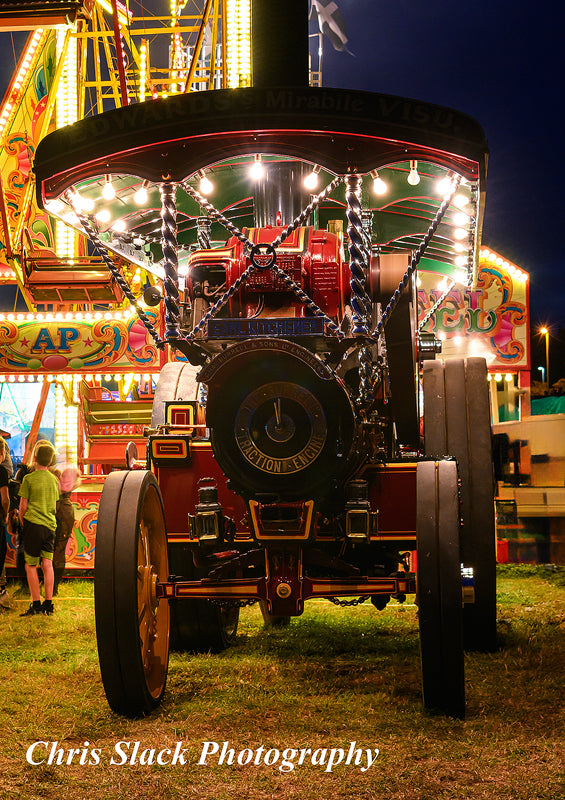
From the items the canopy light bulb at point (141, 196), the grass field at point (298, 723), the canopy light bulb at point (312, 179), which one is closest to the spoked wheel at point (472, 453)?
the grass field at point (298, 723)

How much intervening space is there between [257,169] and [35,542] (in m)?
4.11

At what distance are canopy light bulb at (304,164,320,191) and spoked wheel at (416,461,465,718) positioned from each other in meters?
1.87

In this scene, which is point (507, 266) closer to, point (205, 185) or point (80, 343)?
point (80, 343)

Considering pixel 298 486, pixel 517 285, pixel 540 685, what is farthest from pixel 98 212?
pixel 517 285

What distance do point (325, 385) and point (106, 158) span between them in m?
1.61

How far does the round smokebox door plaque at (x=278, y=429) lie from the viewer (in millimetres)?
3822

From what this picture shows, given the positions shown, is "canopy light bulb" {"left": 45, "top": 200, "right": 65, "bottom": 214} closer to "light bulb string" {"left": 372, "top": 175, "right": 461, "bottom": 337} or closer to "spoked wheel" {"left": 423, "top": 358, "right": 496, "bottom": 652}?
"light bulb string" {"left": 372, "top": 175, "right": 461, "bottom": 337}

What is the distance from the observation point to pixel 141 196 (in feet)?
16.5

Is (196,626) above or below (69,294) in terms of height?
below

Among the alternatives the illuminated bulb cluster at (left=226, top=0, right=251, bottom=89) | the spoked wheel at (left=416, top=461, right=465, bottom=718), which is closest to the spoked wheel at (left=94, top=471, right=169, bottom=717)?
the spoked wheel at (left=416, top=461, right=465, bottom=718)

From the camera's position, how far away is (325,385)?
379cm

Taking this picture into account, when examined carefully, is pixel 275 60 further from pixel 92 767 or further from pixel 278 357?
pixel 92 767

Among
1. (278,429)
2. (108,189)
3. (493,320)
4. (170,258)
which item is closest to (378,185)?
(170,258)

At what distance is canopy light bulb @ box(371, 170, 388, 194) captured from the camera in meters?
4.77
